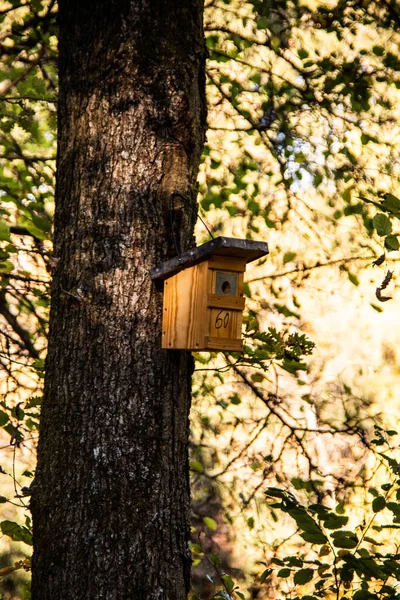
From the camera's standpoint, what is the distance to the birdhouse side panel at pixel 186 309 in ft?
5.68

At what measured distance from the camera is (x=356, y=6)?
3.52m

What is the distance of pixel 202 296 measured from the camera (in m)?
1.76

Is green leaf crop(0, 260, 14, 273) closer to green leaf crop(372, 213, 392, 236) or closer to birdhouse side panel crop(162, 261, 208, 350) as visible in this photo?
birdhouse side panel crop(162, 261, 208, 350)

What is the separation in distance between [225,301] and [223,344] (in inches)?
4.1

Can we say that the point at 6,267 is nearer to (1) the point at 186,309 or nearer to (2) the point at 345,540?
(1) the point at 186,309

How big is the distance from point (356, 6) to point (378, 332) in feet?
13.8

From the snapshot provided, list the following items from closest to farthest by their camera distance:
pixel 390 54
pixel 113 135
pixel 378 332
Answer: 1. pixel 113 135
2. pixel 390 54
3. pixel 378 332

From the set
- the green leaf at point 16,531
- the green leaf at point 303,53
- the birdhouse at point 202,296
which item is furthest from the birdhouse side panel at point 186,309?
the green leaf at point 303,53

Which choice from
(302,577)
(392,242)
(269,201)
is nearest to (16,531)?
(302,577)

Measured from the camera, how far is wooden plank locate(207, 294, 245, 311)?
5.73ft

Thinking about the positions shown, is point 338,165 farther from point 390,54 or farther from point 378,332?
point 378,332

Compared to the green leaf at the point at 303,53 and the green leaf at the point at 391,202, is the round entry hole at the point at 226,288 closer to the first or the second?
the green leaf at the point at 391,202

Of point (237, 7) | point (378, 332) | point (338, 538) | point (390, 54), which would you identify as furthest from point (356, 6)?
point (378, 332)

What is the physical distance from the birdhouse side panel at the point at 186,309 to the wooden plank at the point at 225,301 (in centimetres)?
1
